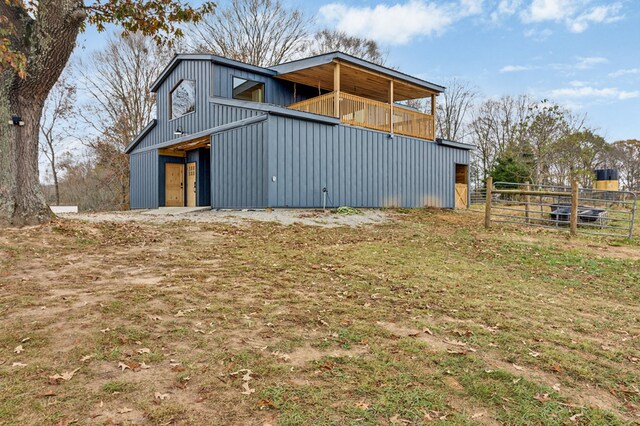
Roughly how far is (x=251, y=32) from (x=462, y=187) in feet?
54.4

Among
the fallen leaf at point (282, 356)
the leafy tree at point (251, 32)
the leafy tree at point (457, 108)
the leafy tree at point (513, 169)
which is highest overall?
the leafy tree at point (251, 32)

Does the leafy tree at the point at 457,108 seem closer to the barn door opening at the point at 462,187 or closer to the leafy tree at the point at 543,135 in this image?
the leafy tree at the point at 543,135

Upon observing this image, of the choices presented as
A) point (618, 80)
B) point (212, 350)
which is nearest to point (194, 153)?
point (212, 350)

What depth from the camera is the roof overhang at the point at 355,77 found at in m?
13.6

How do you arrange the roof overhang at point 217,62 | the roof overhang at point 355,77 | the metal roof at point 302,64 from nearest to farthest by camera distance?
the metal roof at point 302,64
the roof overhang at point 355,77
the roof overhang at point 217,62

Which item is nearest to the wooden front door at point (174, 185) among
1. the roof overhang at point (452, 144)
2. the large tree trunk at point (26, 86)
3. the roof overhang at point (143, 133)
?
the roof overhang at point (143, 133)

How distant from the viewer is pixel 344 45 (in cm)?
2708

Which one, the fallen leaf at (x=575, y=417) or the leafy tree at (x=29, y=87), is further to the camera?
the leafy tree at (x=29, y=87)

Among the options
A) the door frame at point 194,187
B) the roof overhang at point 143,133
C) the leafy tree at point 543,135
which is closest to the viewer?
the door frame at point 194,187

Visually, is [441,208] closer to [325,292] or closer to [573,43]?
[573,43]

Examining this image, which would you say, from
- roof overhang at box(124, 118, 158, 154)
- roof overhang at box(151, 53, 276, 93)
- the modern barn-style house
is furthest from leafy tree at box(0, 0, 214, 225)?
roof overhang at box(124, 118, 158, 154)

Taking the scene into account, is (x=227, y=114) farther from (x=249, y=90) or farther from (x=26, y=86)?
(x=26, y=86)

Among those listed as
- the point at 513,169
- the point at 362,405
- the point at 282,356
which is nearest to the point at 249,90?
the point at 282,356

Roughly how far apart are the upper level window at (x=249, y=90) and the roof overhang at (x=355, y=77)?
0.93 m
